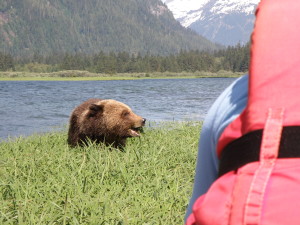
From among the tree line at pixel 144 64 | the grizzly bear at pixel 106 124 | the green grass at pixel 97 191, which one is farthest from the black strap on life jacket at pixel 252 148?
the tree line at pixel 144 64

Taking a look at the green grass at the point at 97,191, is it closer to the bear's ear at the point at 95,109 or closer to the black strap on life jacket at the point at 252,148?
the bear's ear at the point at 95,109

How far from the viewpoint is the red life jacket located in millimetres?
858

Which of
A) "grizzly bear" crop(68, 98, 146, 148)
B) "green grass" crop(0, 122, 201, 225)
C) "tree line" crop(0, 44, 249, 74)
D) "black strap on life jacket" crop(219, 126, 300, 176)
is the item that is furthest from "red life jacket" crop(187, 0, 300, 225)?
"tree line" crop(0, 44, 249, 74)

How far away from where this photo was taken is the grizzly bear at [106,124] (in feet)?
20.9

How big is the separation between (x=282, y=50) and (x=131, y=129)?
231 inches

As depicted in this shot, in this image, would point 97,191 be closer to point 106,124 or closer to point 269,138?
point 106,124

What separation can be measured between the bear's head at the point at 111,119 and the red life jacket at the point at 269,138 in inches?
217

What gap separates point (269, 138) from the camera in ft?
2.88

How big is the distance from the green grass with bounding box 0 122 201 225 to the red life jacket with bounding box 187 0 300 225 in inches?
103

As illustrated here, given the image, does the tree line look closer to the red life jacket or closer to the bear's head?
the bear's head

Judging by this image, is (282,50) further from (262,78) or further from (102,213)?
(102,213)

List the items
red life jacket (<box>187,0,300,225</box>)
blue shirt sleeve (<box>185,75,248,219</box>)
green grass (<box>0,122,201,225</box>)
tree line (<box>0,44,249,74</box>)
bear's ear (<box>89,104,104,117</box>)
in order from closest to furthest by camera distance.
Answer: red life jacket (<box>187,0,300,225</box>) < blue shirt sleeve (<box>185,75,248,219</box>) < green grass (<box>0,122,201,225</box>) < bear's ear (<box>89,104,104,117</box>) < tree line (<box>0,44,249,74</box>)

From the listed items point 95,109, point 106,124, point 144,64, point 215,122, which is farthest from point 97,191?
point 144,64

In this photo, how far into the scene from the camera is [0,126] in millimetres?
17062
